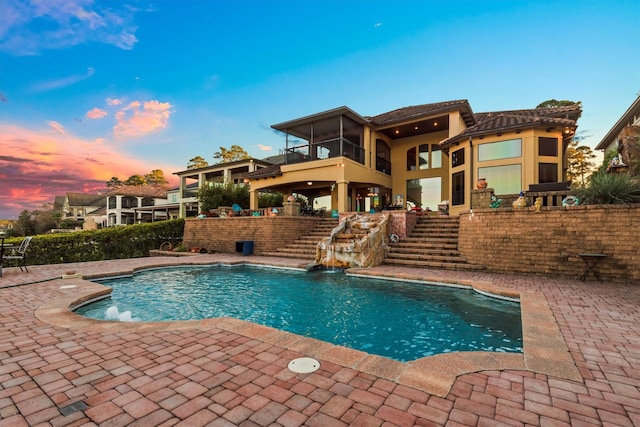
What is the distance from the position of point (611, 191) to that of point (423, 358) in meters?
8.55

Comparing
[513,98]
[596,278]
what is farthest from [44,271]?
[513,98]

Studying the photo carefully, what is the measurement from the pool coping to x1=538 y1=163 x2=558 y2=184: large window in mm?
9864

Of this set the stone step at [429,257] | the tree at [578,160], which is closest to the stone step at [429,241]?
the stone step at [429,257]

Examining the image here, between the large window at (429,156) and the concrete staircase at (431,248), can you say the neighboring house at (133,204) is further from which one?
the concrete staircase at (431,248)

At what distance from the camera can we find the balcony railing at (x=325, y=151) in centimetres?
1639

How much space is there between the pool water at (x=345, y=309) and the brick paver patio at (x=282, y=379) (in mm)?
864

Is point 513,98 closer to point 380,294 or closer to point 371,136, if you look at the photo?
point 371,136

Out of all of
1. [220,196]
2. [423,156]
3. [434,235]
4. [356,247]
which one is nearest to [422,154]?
[423,156]

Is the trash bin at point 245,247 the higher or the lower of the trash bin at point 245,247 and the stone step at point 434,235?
the lower

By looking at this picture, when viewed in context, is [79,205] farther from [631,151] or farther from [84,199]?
[631,151]

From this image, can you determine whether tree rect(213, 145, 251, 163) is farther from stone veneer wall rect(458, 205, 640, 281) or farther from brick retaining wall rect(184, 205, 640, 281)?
stone veneer wall rect(458, 205, 640, 281)

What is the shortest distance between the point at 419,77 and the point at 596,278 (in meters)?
13.9

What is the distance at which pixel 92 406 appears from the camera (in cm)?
206

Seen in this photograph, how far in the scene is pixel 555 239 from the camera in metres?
7.88
